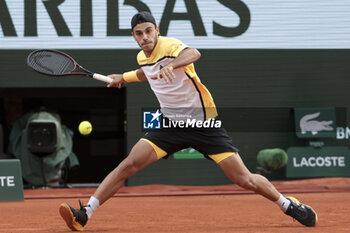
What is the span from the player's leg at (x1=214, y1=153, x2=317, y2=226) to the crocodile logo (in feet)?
25.7

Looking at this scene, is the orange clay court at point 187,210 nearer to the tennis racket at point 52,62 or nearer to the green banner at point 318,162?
the green banner at point 318,162

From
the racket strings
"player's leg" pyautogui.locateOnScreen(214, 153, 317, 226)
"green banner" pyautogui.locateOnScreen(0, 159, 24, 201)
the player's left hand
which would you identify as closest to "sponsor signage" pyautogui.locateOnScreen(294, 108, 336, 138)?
"green banner" pyautogui.locateOnScreen(0, 159, 24, 201)

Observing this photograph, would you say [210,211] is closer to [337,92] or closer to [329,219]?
[329,219]

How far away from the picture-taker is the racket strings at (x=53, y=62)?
6043 mm

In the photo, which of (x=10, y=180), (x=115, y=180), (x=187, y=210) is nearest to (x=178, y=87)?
(x=115, y=180)

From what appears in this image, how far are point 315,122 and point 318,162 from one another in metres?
0.82

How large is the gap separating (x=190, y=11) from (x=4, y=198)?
5.78m

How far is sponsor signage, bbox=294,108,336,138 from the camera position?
522 inches

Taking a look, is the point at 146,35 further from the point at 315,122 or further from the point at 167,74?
the point at 315,122

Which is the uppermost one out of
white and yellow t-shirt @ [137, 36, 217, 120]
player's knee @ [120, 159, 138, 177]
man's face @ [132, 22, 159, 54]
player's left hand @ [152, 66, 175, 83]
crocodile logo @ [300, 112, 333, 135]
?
man's face @ [132, 22, 159, 54]

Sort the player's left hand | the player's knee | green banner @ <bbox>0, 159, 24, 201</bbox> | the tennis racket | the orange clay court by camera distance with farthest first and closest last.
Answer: green banner @ <bbox>0, 159, 24, 201</bbox> < the tennis racket < the orange clay court < the player's knee < the player's left hand

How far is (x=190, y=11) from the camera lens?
43.9ft

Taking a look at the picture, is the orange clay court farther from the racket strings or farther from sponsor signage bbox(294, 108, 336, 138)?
the racket strings

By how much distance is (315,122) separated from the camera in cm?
1332
